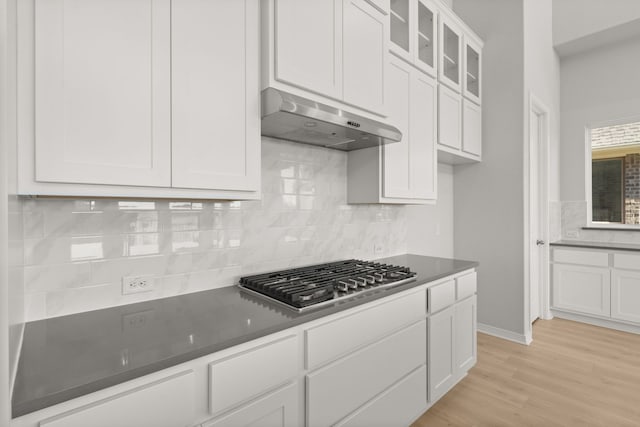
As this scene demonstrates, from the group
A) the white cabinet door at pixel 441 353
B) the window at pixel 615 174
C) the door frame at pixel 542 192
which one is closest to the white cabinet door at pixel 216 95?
the white cabinet door at pixel 441 353

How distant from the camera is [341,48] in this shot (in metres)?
1.78

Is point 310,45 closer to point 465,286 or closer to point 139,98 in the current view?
point 139,98

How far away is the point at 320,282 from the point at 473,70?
9.65 ft

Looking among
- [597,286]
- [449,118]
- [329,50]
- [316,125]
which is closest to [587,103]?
[597,286]

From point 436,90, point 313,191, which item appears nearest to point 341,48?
point 313,191

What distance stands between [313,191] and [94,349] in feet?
4.78

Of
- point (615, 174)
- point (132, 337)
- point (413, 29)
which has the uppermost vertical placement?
point (413, 29)

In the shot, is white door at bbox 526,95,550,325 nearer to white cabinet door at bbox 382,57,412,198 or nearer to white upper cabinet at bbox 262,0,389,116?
white cabinet door at bbox 382,57,412,198

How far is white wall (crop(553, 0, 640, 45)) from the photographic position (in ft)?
11.4

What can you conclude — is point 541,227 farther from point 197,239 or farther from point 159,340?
point 159,340

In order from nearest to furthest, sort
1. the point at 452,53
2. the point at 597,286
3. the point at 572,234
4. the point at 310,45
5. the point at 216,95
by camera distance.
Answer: the point at 216,95, the point at 310,45, the point at 452,53, the point at 597,286, the point at 572,234

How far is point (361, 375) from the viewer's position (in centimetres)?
154

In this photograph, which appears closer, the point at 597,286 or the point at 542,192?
the point at 597,286

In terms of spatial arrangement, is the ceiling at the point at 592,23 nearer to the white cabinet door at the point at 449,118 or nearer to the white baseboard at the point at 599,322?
the white cabinet door at the point at 449,118
